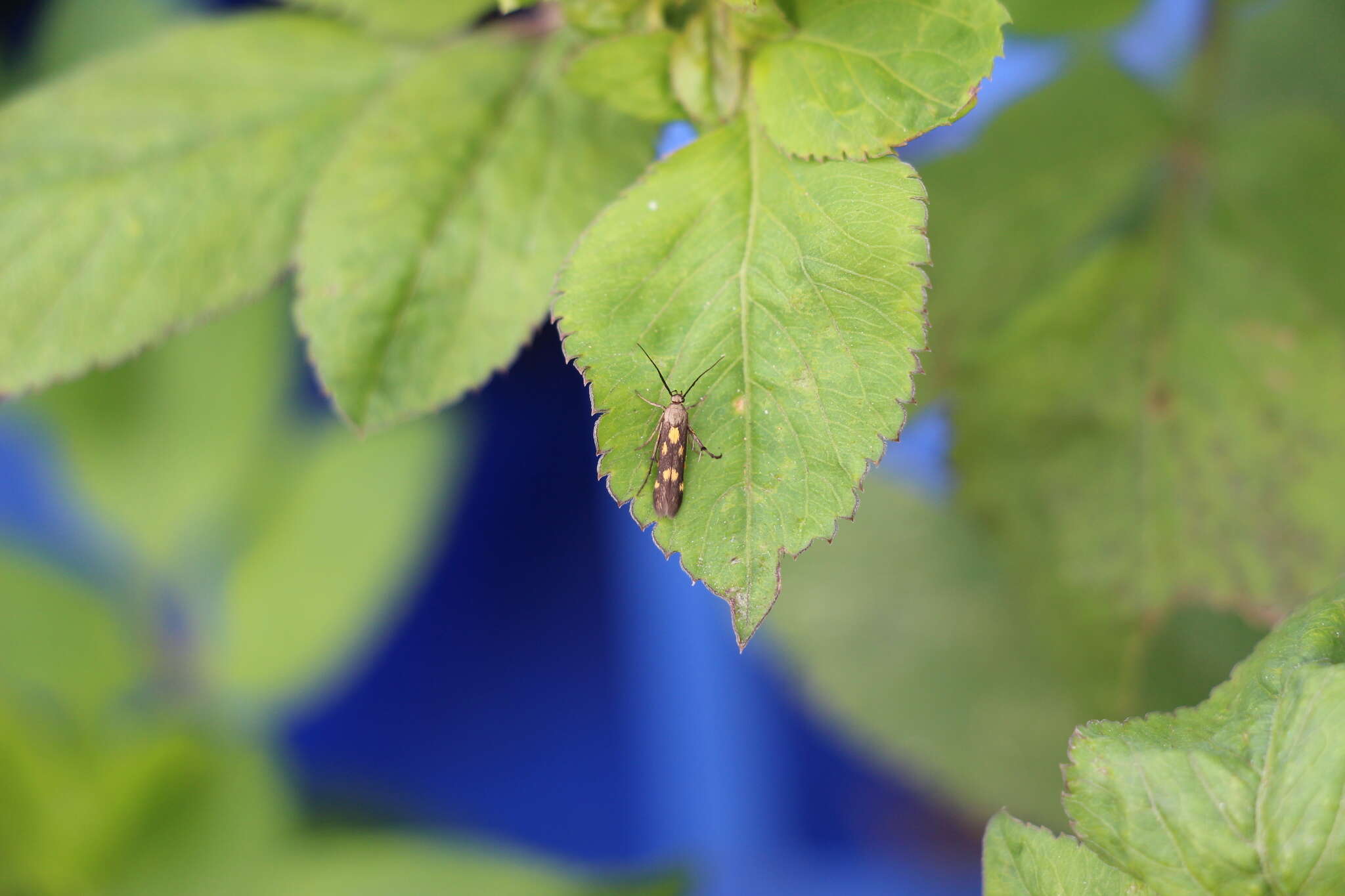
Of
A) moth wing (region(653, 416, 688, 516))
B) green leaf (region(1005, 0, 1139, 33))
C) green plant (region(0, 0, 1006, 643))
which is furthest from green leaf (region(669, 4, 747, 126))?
green leaf (region(1005, 0, 1139, 33))

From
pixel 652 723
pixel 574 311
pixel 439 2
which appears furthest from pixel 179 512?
pixel 574 311

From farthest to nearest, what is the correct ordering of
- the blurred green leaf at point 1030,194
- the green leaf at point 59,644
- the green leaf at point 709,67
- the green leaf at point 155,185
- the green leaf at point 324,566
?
the green leaf at point 324,566 < the green leaf at point 59,644 < the blurred green leaf at point 1030,194 < the green leaf at point 155,185 < the green leaf at point 709,67

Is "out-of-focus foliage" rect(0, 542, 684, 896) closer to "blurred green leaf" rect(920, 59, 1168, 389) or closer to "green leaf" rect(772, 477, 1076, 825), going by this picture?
"green leaf" rect(772, 477, 1076, 825)

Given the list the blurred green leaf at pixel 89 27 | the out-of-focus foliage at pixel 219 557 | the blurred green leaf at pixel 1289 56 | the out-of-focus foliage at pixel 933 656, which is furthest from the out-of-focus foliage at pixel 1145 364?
the blurred green leaf at pixel 89 27

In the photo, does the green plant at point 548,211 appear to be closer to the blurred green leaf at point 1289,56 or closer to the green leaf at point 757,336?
the green leaf at point 757,336

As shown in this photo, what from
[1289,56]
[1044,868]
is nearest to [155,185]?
[1044,868]

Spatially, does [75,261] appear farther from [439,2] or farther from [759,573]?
[759,573]
